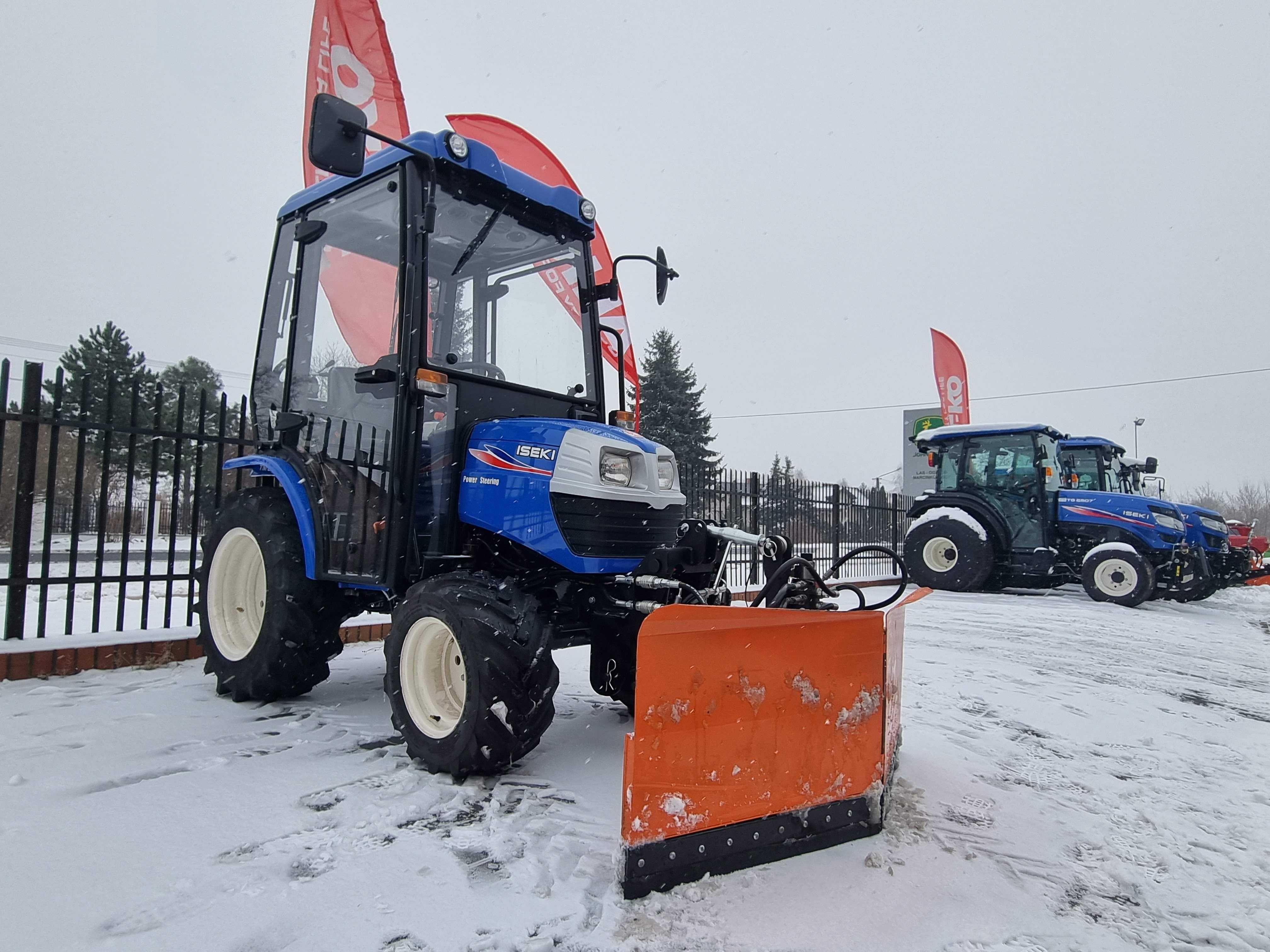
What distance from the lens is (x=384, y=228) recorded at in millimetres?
3518

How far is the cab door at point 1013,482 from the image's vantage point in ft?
35.2

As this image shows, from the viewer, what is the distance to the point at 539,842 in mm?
2424

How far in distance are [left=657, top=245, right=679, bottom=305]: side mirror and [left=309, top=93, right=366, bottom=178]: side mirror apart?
1727 millimetres

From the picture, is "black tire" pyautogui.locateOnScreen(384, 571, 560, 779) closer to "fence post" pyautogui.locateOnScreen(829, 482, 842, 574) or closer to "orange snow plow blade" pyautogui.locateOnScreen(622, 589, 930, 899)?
"orange snow plow blade" pyautogui.locateOnScreen(622, 589, 930, 899)

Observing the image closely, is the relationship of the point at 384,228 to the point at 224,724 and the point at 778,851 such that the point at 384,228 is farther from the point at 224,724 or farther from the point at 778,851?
the point at 778,851

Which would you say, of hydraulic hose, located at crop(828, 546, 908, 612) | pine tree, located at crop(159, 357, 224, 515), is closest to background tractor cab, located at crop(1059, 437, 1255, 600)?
hydraulic hose, located at crop(828, 546, 908, 612)

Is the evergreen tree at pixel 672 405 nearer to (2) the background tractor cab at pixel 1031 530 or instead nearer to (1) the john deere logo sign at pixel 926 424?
(1) the john deere logo sign at pixel 926 424

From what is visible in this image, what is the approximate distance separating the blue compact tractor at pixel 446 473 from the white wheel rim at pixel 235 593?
12mm

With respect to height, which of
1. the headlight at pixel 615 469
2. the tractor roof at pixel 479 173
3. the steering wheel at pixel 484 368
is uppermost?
the tractor roof at pixel 479 173

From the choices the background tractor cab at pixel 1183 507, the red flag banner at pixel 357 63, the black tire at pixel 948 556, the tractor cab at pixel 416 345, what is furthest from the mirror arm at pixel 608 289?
the background tractor cab at pixel 1183 507

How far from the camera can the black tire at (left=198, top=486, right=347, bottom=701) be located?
3764mm

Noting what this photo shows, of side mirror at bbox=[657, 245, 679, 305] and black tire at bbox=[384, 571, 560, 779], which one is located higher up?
side mirror at bbox=[657, 245, 679, 305]

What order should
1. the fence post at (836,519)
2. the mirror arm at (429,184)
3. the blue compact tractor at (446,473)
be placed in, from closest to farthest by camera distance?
the blue compact tractor at (446,473)
the mirror arm at (429,184)
the fence post at (836,519)

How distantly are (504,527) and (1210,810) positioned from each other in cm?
300
